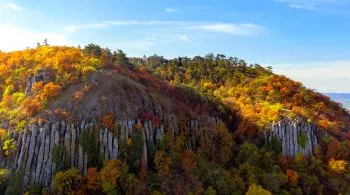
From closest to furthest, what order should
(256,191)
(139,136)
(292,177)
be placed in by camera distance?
(139,136), (256,191), (292,177)

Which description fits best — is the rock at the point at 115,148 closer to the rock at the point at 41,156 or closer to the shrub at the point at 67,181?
the shrub at the point at 67,181

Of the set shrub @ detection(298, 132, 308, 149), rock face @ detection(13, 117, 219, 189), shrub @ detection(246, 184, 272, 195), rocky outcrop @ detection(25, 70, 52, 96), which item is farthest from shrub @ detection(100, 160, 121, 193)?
shrub @ detection(298, 132, 308, 149)

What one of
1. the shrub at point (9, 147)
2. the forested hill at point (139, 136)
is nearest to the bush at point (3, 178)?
the forested hill at point (139, 136)

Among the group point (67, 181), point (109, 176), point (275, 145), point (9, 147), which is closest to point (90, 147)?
point (109, 176)

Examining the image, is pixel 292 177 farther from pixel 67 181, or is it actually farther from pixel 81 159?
pixel 67 181

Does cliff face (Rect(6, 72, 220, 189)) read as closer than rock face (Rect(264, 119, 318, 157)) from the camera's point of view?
Yes

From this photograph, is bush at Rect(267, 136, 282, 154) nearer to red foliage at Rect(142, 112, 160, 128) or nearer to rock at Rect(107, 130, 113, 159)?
red foliage at Rect(142, 112, 160, 128)

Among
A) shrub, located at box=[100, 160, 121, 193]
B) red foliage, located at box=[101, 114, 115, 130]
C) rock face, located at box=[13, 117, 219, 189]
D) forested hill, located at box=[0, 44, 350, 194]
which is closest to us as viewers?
shrub, located at box=[100, 160, 121, 193]

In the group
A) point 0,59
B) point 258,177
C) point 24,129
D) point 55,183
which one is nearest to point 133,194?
point 55,183
